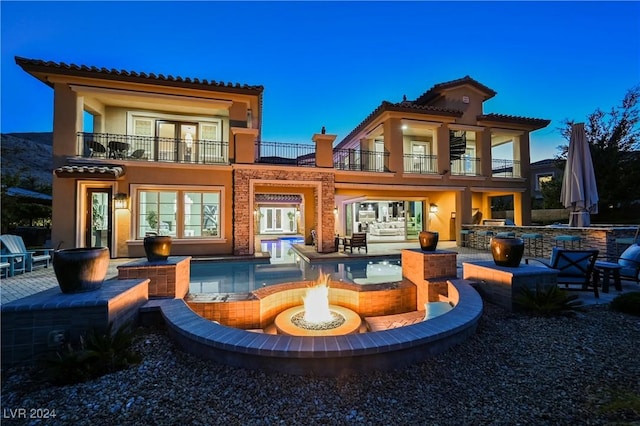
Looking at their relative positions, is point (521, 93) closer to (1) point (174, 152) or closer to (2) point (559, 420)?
(1) point (174, 152)

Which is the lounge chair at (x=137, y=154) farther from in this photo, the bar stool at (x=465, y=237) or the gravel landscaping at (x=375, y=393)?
the bar stool at (x=465, y=237)

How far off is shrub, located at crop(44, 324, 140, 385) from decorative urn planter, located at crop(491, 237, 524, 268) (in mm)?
5689

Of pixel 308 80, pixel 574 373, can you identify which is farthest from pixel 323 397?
pixel 308 80

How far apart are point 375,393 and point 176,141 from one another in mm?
12824

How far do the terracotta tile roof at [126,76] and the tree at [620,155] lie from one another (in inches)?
665

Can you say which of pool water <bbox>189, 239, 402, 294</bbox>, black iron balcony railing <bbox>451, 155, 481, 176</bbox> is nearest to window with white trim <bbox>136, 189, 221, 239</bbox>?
pool water <bbox>189, 239, 402, 294</bbox>

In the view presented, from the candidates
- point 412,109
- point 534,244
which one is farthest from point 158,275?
point 412,109

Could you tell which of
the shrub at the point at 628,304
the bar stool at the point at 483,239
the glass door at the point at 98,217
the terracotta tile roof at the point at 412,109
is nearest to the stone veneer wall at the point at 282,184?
the terracotta tile roof at the point at 412,109

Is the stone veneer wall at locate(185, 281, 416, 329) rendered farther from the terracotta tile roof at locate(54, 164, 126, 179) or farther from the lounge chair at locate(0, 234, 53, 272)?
the terracotta tile roof at locate(54, 164, 126, 179)

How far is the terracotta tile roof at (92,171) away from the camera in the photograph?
9.10 meters

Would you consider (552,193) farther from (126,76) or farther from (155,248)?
(126,76)

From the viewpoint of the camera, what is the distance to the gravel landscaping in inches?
83.3

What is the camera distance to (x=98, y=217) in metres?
10.7

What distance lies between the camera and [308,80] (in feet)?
147
